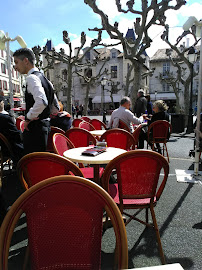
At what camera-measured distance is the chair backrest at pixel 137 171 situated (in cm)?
197

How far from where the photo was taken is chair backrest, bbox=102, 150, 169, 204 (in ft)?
6.46

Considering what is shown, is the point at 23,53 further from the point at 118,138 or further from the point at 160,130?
the point at 160,130

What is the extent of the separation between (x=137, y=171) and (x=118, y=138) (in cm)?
187

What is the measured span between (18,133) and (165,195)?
277cm

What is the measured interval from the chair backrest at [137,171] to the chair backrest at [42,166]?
361mm

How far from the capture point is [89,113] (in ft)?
128

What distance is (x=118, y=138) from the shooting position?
3879mm

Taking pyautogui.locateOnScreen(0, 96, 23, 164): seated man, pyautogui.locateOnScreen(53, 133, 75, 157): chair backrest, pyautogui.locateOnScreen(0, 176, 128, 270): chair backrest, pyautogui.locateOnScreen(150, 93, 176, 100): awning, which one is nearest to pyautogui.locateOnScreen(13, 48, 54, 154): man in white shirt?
pyautogui.locateOnScreen(53, 133, 75, 157): chair backrest

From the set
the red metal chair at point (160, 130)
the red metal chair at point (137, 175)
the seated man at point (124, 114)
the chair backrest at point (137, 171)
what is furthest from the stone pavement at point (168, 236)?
the red metal chair at point (160, 130)

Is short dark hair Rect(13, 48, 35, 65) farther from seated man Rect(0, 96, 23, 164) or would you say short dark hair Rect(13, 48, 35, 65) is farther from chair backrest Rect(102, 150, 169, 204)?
chair backrest Rect(102, 150, 169, 204)

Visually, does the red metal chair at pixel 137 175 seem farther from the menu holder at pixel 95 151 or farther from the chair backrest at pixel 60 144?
the chair backrest at pixel 60 144

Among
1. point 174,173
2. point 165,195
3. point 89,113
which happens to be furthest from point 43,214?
point 89,113

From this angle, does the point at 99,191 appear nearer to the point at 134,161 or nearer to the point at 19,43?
the point at 134,161

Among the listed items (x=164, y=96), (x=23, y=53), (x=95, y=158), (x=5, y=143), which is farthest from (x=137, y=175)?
(x=164, y=96)
